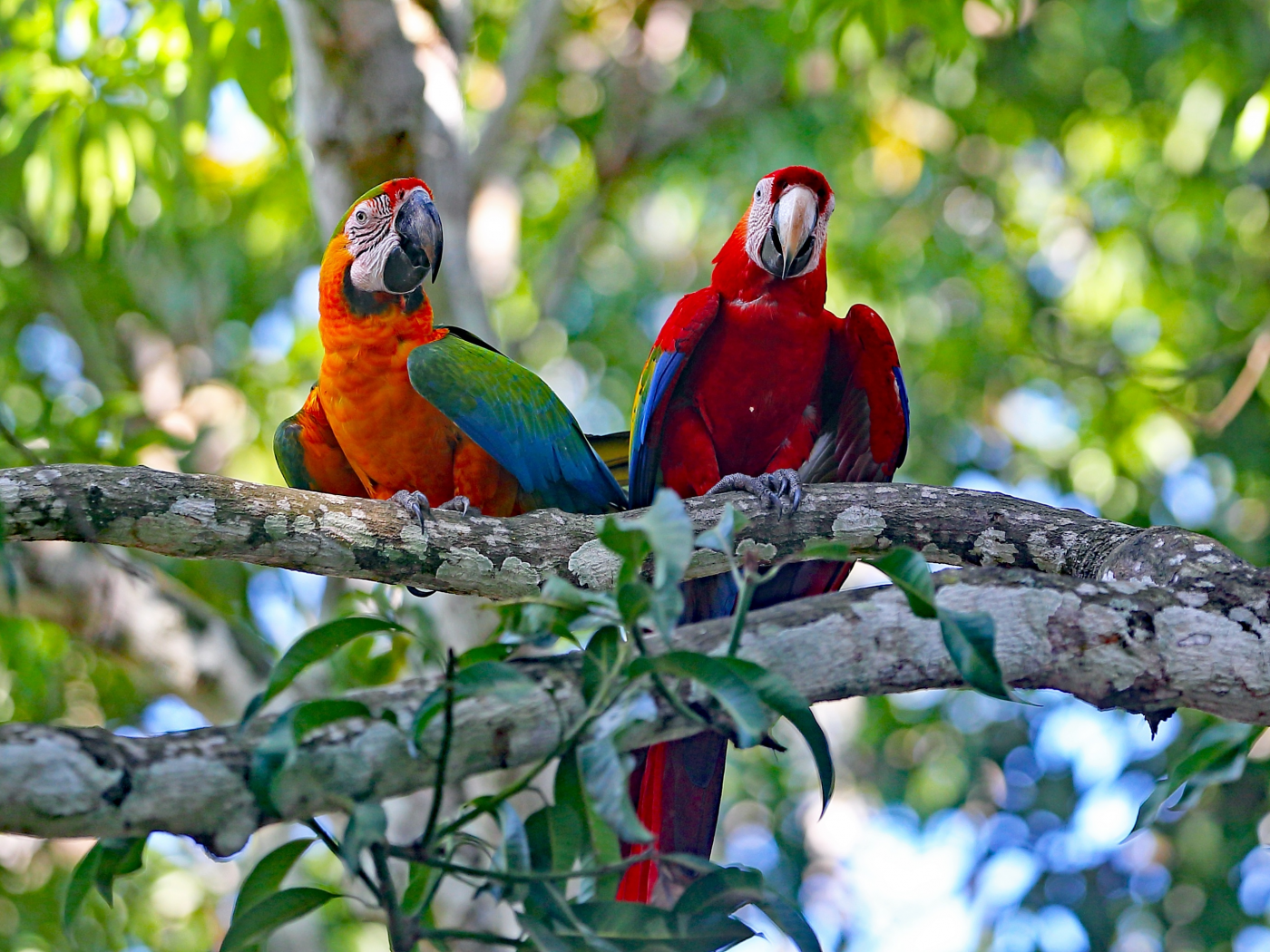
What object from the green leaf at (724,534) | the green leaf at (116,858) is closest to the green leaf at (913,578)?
the green leaf at (724,534)

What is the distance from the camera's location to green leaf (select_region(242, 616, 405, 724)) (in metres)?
1.17

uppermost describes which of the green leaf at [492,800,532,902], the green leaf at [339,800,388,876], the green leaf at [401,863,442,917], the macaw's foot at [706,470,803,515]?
the macaw's foot at [706,470,803,515]

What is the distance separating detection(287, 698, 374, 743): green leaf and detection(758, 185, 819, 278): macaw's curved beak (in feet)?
6.10

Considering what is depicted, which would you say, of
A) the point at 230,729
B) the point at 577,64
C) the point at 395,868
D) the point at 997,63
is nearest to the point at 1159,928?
the point at 395,868

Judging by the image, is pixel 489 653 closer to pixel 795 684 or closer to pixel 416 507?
pixel 795 684

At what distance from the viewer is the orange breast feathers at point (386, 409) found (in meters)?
2.61

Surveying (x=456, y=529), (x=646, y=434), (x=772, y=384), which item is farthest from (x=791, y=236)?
(x=456, y=529)

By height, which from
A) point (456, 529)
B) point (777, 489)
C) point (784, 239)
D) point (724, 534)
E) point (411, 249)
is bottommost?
point (456, 529)

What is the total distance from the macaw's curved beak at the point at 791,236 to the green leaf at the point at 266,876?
6.32 feet

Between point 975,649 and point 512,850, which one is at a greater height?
point 975,649

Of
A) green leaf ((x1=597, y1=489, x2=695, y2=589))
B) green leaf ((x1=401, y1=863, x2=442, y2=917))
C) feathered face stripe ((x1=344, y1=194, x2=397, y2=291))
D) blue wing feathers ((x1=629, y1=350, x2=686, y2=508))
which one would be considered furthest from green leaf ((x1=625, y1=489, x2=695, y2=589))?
feathered face stripe ((x1=344, y1=194, x2=397, y2=291))

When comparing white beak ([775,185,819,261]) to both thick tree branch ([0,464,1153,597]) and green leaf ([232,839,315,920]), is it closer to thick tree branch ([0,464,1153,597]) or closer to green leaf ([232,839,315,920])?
thick tree branch ([0,464,1153,597])

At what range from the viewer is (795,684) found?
129cm

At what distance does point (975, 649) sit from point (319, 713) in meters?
0.67
